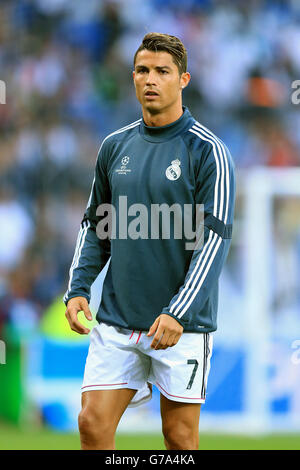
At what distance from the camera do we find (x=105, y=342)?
3568 millimetres

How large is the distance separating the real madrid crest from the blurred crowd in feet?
19.8

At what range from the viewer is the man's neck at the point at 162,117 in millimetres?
3588

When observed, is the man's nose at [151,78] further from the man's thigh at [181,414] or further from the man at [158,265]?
the man's thigh at [181,414]

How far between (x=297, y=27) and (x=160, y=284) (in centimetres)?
820

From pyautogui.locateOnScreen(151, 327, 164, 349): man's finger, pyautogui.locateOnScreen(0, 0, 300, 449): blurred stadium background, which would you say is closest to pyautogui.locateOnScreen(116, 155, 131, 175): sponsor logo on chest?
pyautogui.locateOnScreen(151, 327, 164, 349): man's finger

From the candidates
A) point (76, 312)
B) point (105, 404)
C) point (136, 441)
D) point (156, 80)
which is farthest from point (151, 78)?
point (136, 441)

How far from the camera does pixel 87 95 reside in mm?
10664

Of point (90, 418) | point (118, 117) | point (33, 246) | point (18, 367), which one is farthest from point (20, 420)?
point (90, 418)

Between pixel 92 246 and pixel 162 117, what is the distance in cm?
66

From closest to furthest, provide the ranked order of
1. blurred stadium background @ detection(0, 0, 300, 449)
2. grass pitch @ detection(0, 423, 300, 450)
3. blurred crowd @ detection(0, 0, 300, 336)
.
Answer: grass pitch @ detection(0, 423, 300, 450)
blurred stadium background @ detection(0, 0, 300, 449)
blurred crowd @ detection(0, 0, 300, 336)

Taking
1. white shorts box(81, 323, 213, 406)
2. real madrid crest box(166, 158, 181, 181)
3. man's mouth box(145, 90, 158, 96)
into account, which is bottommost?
→ white shorts box(81, 323, 213, 406)

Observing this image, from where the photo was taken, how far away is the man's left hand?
3.24 meters

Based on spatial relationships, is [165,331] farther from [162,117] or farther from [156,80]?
[156,80]

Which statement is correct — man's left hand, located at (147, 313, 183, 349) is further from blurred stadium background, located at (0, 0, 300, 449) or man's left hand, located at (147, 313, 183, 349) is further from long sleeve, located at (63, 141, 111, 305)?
blurred stadium background, located at (0, 0, 300, 449)
